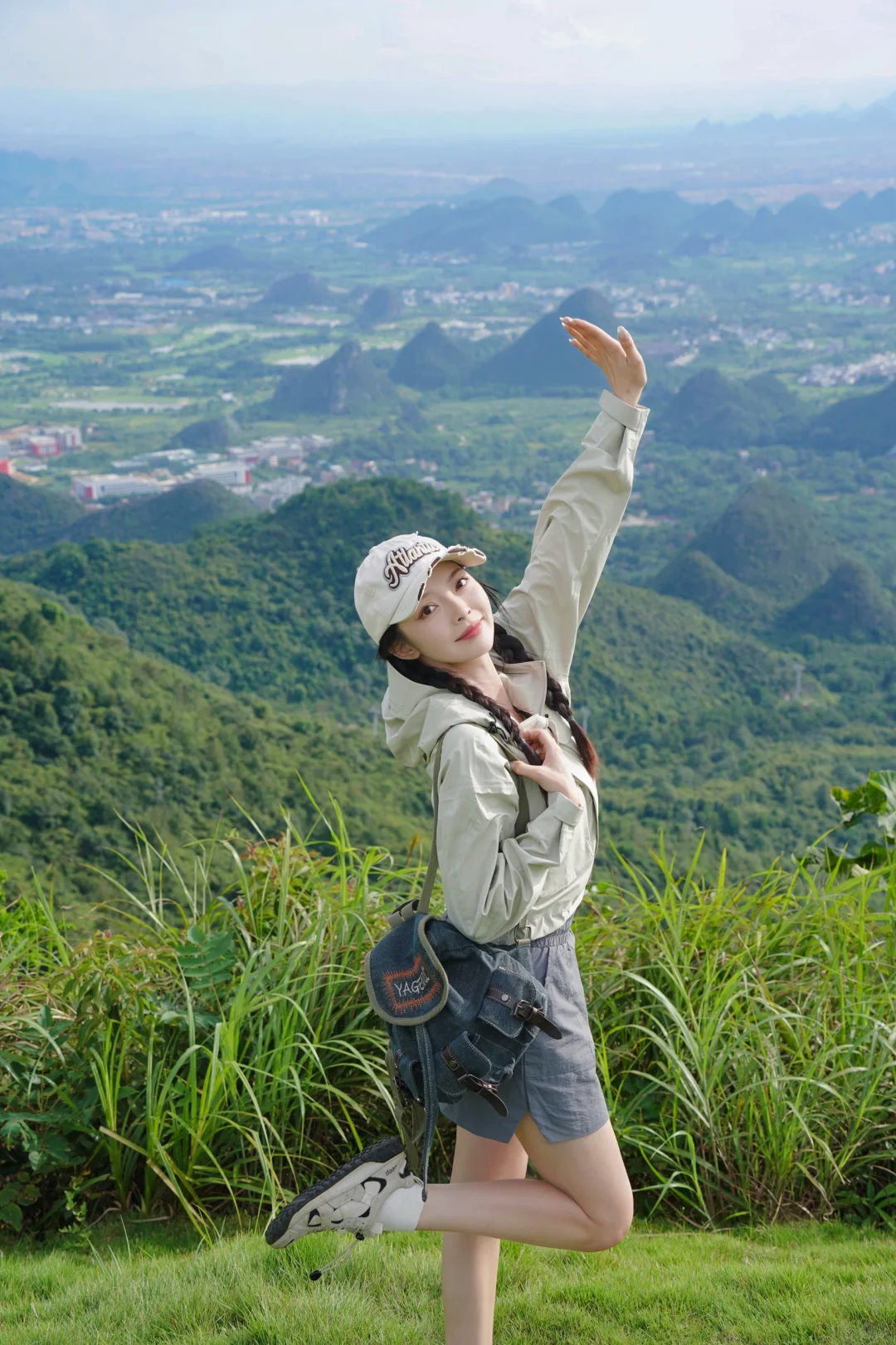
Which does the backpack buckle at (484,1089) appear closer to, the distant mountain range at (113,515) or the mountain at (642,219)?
the distant mountain range at (113,515)

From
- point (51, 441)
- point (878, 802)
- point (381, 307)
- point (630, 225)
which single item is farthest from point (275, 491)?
point (630, 225)

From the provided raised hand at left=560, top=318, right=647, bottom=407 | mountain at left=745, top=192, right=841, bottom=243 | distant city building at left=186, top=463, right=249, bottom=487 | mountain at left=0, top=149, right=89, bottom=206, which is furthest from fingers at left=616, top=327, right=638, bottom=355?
mountain at left=0, top=149, right=89, bottom=206

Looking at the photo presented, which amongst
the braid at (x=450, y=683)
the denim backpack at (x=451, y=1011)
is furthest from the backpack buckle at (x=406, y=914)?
the braid at (x=450, y=683)

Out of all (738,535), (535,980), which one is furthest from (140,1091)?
(738,535)

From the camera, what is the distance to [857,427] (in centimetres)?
6450

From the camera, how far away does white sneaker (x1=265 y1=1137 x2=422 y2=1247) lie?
69.6 inches

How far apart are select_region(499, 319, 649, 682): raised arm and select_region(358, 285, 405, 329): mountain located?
10202 cm

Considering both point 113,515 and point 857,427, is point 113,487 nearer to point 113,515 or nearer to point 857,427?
point 113,515

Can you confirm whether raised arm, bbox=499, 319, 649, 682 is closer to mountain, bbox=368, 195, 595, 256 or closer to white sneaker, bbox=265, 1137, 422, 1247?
white sneaker, bbox=265, 1137, 422, 1247

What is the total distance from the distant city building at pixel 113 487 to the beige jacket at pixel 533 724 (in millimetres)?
49591

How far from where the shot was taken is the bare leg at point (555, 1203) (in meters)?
1.70

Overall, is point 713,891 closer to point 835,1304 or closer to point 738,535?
point 835,1304

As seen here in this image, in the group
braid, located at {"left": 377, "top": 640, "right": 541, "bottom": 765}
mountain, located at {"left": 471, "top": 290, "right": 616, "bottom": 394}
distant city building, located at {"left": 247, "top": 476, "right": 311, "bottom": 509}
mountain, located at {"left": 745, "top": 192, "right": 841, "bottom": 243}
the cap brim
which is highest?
mountain, located at {"left": 745, "top": 192, "right": 841, "bottom": 243}

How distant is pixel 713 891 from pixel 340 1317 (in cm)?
144
